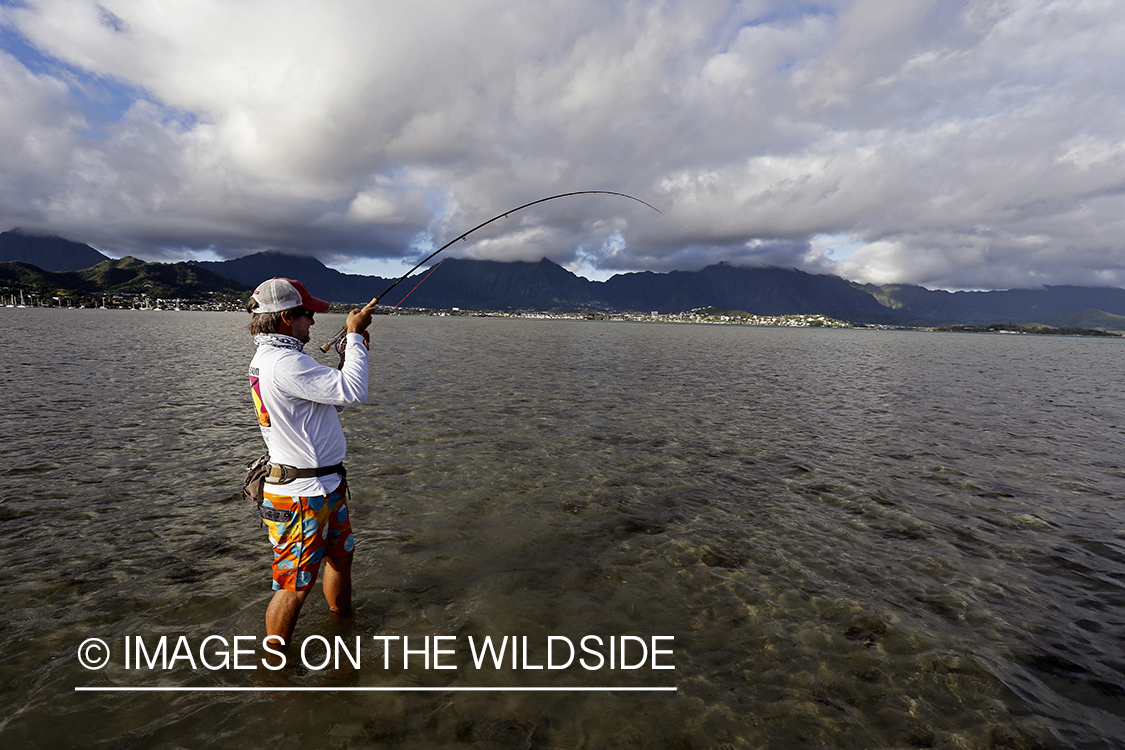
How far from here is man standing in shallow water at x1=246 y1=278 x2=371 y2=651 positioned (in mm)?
4871

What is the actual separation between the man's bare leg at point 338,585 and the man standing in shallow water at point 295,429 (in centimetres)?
82

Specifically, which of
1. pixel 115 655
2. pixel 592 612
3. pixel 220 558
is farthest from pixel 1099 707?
pixel 220 558

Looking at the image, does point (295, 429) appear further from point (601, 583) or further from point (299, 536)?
point (601, 583)

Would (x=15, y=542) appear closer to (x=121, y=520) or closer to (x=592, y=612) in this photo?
(x=121, y=520)

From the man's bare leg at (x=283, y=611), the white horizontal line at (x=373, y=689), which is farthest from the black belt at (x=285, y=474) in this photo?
the white horizontal line at (x=373, y=689)

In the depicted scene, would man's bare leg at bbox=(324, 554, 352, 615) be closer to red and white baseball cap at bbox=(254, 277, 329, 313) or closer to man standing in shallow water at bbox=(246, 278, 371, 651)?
man standing in shallow water at bbox=(246, 278, 371, 651)

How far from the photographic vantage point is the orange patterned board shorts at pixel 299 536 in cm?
512

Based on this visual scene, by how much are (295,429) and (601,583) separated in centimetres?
528

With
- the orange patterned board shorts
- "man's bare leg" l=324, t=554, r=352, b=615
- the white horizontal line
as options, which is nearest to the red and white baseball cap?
the orange patterned board shorts

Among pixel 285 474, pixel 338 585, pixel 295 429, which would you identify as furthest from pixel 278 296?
pixel 338 585

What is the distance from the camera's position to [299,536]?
5.20 m

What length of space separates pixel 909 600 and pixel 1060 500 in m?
8.43

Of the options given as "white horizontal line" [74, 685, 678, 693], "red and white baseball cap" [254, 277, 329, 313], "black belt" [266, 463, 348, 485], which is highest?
"red and white baseball cap" [254, 277, 329, 313]

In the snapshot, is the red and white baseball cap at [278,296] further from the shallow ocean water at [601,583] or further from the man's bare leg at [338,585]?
the shallow ocean water at [601,583]
